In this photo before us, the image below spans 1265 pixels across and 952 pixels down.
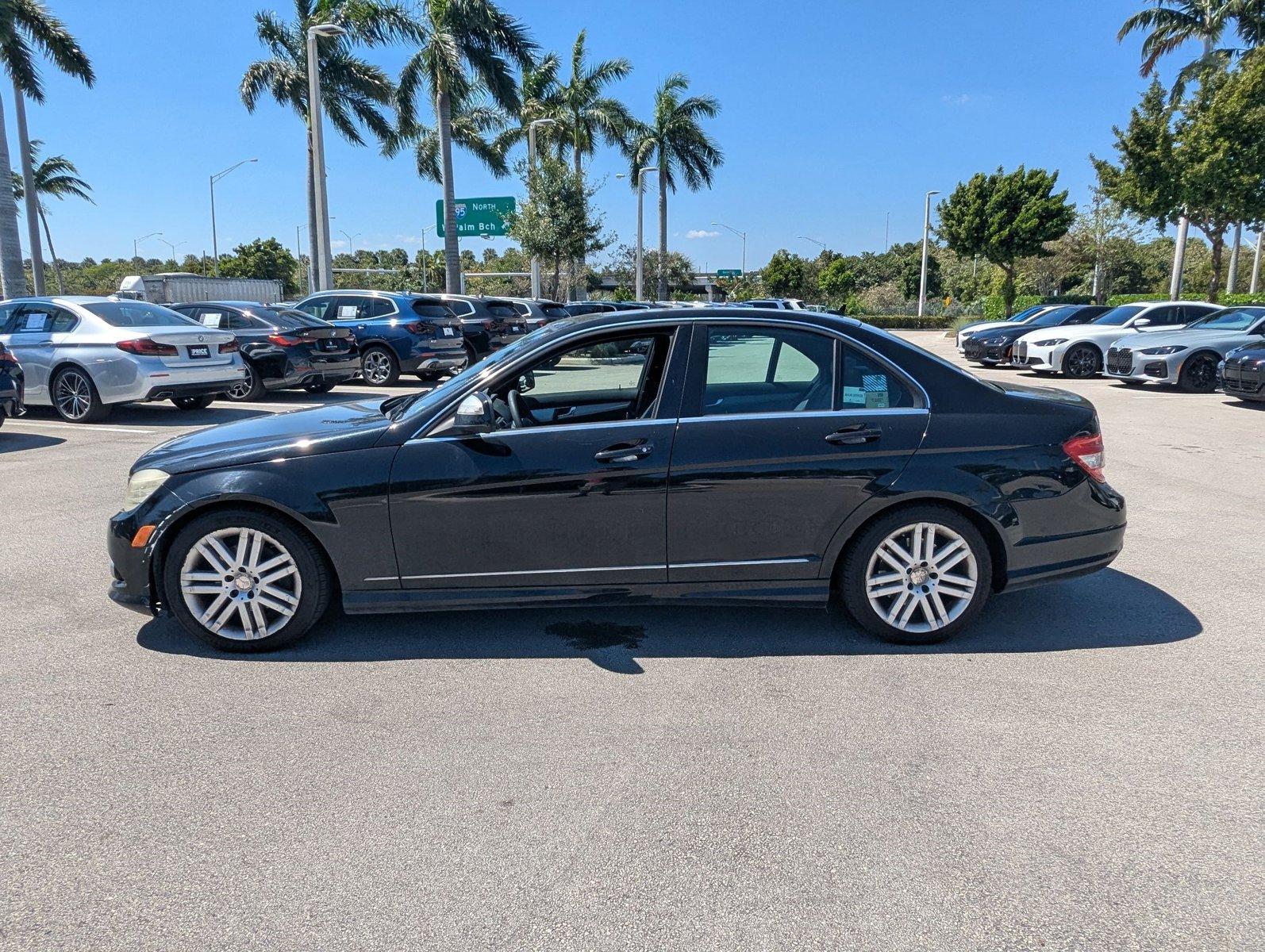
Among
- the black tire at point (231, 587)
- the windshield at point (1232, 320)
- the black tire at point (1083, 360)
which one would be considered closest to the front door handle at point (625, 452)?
the black tire at point (231, 587)

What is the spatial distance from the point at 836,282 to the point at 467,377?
7252cm

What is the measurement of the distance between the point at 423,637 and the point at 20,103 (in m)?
33.1

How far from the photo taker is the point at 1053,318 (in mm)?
22141

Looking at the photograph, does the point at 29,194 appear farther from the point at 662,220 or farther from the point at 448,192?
the point at 662,220

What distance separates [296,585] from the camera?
4238mm

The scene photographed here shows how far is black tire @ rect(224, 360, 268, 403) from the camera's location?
1370cm

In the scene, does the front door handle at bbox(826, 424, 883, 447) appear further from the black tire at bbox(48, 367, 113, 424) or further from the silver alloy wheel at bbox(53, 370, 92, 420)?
the silver alloy wheel at bbox(53, 370, 92, 420)

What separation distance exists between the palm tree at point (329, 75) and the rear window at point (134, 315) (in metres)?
17.5

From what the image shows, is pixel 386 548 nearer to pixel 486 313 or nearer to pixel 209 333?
pixel 209 333

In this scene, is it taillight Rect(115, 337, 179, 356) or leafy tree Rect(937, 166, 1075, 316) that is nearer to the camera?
taillight Rect(115, 337, 179, 356)

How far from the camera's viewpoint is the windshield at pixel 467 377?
4359 millimetres

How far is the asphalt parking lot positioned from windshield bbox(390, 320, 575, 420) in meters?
0.80

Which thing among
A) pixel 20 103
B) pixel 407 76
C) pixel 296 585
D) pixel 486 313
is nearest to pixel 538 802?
pixel 296 585

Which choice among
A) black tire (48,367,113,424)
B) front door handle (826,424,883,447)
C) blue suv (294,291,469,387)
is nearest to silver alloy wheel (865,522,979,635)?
front door handle (826,424,883,447)
